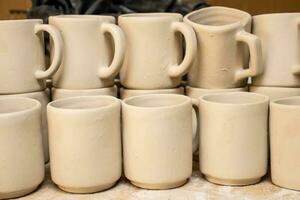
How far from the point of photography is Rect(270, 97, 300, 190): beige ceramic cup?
0.60 m

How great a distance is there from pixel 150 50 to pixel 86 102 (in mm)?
127

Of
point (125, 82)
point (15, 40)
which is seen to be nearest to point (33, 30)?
point (15, 40)

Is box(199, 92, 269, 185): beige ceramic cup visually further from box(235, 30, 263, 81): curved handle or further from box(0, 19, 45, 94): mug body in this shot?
box(0, 19, 45, 94): mug body

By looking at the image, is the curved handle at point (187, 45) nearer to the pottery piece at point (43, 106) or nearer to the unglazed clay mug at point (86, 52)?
the unglazed clay mug at point (86, 52)

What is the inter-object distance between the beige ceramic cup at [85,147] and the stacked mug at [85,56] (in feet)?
0.28

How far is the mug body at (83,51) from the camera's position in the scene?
69 centimetres

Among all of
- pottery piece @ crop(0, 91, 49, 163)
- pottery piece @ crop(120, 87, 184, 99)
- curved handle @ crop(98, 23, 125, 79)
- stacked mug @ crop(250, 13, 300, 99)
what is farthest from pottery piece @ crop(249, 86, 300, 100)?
pottery piece @ crop(0, 91, 49, 163)

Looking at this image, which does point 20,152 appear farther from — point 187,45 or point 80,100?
point 187,45

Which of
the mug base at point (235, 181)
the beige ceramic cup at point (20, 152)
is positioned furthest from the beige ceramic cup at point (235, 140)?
the beige ceramic cup at point (20, 152)

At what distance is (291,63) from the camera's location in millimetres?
699

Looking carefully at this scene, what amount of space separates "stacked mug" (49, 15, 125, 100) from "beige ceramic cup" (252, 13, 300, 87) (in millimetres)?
231

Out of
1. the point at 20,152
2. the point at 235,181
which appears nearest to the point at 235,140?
the point at 235,181

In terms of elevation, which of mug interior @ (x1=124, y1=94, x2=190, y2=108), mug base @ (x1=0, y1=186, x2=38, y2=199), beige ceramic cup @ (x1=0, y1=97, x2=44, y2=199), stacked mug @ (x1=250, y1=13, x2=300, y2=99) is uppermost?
stacked mug @ (x1=250, y1=13, x2=300, y2=99)

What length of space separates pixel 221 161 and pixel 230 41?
0.19 metres
